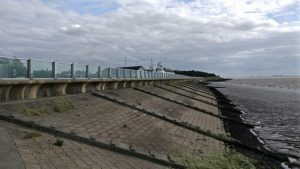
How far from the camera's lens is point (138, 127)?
50.6 ft

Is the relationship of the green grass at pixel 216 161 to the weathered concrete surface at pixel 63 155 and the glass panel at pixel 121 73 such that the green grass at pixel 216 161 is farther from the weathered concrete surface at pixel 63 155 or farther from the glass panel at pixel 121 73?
the glass panel at pixel 121 73

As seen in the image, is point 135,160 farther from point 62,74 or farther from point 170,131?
point 62,74

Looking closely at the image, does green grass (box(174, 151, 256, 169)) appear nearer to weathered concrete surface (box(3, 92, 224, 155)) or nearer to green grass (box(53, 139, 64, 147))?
weathered concrete surface (box(3, 92, 224, 155))

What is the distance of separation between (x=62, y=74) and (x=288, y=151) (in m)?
11.6

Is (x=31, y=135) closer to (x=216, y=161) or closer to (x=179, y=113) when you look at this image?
(x=216, y=161)

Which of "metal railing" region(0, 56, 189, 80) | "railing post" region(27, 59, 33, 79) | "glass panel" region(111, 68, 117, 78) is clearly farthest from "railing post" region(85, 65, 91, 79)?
"railing post" region(27, 59, 33, 79)

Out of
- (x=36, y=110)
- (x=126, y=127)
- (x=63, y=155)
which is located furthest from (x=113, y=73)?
(x=63, y=155)

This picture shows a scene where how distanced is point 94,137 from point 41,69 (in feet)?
22.9

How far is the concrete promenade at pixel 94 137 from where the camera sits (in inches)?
345

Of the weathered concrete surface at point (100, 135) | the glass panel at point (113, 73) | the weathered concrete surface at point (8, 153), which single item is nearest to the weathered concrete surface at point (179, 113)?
the weathered concrete surface at point (100, 135)

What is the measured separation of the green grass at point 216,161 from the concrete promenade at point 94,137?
9.1 inches

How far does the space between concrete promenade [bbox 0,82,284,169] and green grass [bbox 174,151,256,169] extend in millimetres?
230

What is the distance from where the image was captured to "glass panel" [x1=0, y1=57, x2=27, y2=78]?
46.1ft

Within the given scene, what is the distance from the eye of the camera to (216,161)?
12.4 m
